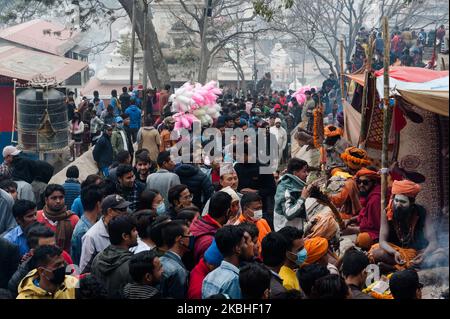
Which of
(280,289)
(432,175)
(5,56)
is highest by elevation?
(5,56)

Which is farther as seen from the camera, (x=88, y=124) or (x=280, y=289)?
(x=88, y=124)

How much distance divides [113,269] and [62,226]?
5.82 feet

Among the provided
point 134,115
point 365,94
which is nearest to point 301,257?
point 365,94

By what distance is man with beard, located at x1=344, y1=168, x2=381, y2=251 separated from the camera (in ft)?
26.6

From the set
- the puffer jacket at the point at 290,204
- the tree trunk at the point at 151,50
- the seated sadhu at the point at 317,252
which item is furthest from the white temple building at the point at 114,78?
the seated sadhu at the point at 317,252

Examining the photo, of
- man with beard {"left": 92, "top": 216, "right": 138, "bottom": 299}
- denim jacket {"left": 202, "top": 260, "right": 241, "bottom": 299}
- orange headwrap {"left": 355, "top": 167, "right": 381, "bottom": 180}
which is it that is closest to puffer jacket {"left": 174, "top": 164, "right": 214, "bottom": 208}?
orange headwrap {"left": 355, "top": 167, "right": 381, "bottom": 180}

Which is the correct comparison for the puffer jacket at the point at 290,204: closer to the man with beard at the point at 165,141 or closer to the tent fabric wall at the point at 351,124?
the tent fabric wall at the point at 351,124

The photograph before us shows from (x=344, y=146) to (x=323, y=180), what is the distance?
120 centimetres

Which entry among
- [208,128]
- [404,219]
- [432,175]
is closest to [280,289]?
[404,219]

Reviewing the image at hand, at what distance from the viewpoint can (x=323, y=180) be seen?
10.7 metres

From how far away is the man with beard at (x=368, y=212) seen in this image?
810cm

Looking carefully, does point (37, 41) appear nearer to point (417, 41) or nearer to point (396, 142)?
point (417, 41)

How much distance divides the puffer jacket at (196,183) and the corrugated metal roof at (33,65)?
294 inches

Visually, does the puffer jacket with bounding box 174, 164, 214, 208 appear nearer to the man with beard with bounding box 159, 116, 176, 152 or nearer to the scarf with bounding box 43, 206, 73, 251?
the scarf with bounding box 43, 206, 73, 251
